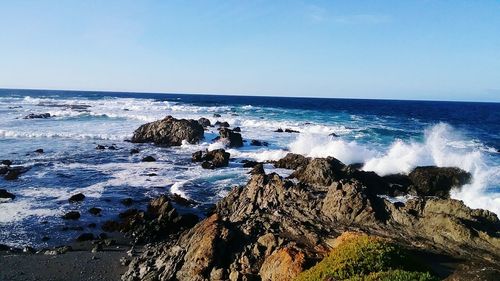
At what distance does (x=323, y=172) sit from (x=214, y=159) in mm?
11061

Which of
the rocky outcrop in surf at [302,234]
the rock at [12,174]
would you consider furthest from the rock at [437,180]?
the rock at [12,174]

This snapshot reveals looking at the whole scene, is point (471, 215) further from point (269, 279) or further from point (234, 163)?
point (234, 163)

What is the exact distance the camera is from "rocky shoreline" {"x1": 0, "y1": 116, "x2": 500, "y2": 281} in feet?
35.2

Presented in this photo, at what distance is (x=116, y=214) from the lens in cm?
2023

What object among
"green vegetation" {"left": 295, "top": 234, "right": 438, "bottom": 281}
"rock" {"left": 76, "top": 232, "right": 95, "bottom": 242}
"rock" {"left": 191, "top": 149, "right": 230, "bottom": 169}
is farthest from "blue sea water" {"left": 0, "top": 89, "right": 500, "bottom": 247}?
"green vegetation" {"left": 295, "top": 234, "right": 438, "bottom": 281}

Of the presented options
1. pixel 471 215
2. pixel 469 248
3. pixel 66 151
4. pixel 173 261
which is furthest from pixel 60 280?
pixel 66 151

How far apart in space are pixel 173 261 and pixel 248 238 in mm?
2445

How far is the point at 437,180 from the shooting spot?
79.1 feet

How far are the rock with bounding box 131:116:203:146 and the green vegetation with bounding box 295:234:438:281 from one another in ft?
116

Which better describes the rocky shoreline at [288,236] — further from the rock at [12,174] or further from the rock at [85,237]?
the rock at [12,174]

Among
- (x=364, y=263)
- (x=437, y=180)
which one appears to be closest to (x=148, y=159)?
(x=437, y=180)

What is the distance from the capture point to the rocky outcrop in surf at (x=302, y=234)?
37.0 feet

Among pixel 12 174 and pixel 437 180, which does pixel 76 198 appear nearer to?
pixel 12 174

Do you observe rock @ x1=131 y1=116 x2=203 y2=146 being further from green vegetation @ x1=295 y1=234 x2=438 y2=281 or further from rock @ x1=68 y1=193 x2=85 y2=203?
green vegetation @ x1=295 y1=234 x2=438 y2=281
